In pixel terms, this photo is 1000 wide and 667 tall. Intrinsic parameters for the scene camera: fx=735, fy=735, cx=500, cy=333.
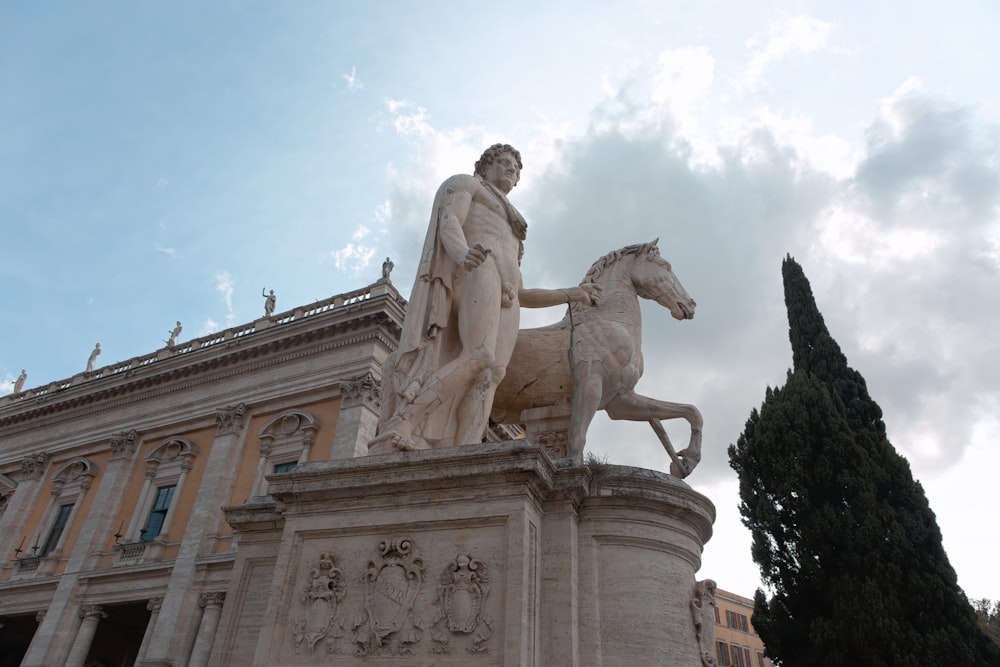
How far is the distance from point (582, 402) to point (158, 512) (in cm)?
2126

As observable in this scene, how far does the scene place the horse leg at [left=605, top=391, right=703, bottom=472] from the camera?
566 cm

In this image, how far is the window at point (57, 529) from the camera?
2416 centimetres

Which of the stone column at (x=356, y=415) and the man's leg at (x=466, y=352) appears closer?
the man's leg at (x=466, y=352)

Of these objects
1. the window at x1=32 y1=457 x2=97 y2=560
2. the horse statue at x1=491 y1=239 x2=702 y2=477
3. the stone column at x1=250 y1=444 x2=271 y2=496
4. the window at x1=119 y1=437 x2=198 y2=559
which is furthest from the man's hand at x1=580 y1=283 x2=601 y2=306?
the window at x1=32 y1=457 x2=97 y2=560

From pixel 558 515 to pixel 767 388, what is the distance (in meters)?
16.0

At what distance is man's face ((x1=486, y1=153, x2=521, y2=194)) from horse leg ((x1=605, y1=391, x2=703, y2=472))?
5.93ft

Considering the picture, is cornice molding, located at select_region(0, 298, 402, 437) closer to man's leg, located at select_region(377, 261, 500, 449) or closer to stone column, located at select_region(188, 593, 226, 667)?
stone column, located at select_region(188, 593, 226, 667)

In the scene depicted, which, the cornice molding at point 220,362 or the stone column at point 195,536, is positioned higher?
the cornice molding at point 220,362

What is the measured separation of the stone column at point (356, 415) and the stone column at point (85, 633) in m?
8.70

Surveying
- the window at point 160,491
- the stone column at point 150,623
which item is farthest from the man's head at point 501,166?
the window at point 160,491

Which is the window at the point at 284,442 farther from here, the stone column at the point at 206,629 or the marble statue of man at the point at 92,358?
the marble statue of man at the point at 92,358

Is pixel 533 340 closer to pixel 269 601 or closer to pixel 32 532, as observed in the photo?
pixel 269 601

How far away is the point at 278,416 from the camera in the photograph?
21766 mm

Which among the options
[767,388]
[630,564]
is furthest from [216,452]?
[630,564]
